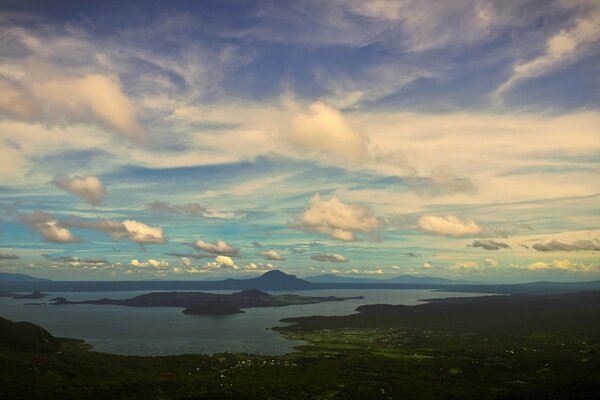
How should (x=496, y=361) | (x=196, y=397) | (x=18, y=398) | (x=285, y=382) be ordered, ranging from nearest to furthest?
(x=18, y=398), (x=196, y=397), (x=285, y=382), (x=496, y=361)

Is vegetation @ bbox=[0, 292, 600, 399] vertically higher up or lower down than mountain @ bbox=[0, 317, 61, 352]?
lower down

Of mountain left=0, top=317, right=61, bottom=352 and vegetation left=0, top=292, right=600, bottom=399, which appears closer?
vegetation left=0, top=292, right=600, bottom=399

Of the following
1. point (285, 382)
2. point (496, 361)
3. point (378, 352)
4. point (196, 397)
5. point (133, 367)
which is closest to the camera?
point (196, 397)

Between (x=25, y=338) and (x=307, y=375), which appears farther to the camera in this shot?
(x=25, y=338)

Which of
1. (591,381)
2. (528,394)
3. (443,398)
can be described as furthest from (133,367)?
(591,381)

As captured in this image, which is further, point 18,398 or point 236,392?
point 236,392

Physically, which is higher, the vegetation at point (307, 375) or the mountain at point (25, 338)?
the mountain at point (25, 338)

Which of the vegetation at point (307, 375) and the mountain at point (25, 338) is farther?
the mountain at point (25, 338)

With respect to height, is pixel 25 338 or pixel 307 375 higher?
pixel 25 338

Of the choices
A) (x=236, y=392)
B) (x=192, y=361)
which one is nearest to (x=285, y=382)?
(x=236, y=392)

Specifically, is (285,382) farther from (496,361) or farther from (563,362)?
(563,362)
